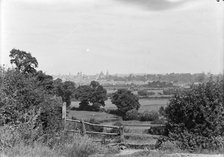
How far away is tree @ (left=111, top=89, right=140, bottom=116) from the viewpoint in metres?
53.5

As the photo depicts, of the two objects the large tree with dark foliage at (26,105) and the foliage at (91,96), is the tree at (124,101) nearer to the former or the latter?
the foliage at (91,96)

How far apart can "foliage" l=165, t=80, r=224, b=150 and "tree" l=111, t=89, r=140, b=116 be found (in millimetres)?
40839

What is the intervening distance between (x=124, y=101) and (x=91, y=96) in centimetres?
557

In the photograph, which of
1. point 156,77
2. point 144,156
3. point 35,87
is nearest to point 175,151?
point 144,156

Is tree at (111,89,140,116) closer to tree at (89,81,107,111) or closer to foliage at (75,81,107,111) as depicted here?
tree at (89,81,107,111)

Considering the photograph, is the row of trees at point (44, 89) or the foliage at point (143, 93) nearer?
the row of trees at point (44, 89)

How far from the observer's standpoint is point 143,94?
209 ft

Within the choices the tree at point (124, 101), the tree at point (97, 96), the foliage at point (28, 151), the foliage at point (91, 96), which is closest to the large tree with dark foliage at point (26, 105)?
A: the foliage at point (28, 151)

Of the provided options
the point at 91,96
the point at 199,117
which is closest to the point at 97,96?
the point at 91,96

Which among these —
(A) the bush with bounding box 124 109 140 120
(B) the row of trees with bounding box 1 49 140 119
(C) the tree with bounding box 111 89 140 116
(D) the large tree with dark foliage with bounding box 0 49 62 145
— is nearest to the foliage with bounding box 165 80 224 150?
(D) the large tree with dark foliage with bounding box 0 49 62 145

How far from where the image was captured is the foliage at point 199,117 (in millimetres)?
11531

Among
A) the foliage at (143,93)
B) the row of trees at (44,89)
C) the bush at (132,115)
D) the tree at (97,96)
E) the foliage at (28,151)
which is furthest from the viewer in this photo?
the foliage at (143,93)

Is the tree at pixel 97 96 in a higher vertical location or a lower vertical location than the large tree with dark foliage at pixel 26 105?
lower

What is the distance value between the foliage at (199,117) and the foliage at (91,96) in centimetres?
3731
